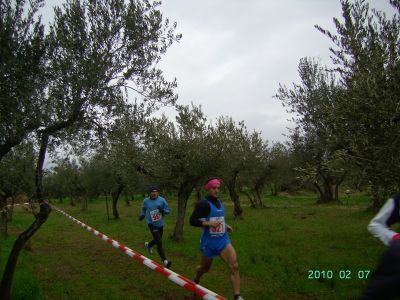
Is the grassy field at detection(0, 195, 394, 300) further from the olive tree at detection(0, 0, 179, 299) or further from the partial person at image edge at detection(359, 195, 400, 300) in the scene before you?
the partial person at image edge at detection(359, 195, 400, 300)

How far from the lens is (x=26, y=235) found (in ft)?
28.1

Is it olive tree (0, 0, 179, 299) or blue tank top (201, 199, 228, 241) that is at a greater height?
olive tree (0, 0, 179, 299)

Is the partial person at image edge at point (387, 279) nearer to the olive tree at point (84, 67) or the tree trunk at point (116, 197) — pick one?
the olive tree at point (84, 67)

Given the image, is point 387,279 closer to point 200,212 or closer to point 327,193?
point 200,212

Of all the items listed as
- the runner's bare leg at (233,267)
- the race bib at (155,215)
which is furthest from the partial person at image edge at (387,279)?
the race bib at (155,215)

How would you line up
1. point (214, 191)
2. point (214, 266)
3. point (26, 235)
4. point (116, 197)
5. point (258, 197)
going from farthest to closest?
point (258, 197), point (116, 197), point (214, 266), point (26, 235), point (214, 191)

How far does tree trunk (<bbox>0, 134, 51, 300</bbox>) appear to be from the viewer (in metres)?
8.04

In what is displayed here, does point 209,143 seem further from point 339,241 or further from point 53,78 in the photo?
point 53,78

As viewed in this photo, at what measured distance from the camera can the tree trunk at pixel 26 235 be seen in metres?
8.04

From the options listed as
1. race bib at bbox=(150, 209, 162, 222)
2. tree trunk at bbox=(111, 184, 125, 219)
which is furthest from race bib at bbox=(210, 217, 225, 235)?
tree trunk at bbox=(111, 184, 125, 219)

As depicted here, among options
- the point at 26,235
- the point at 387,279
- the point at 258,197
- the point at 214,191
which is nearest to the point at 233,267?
the point at 214,191

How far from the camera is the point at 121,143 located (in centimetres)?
1070

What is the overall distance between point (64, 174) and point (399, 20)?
52361 mm

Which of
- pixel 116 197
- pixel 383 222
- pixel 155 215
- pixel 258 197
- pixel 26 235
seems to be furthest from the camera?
pixel 258 197
